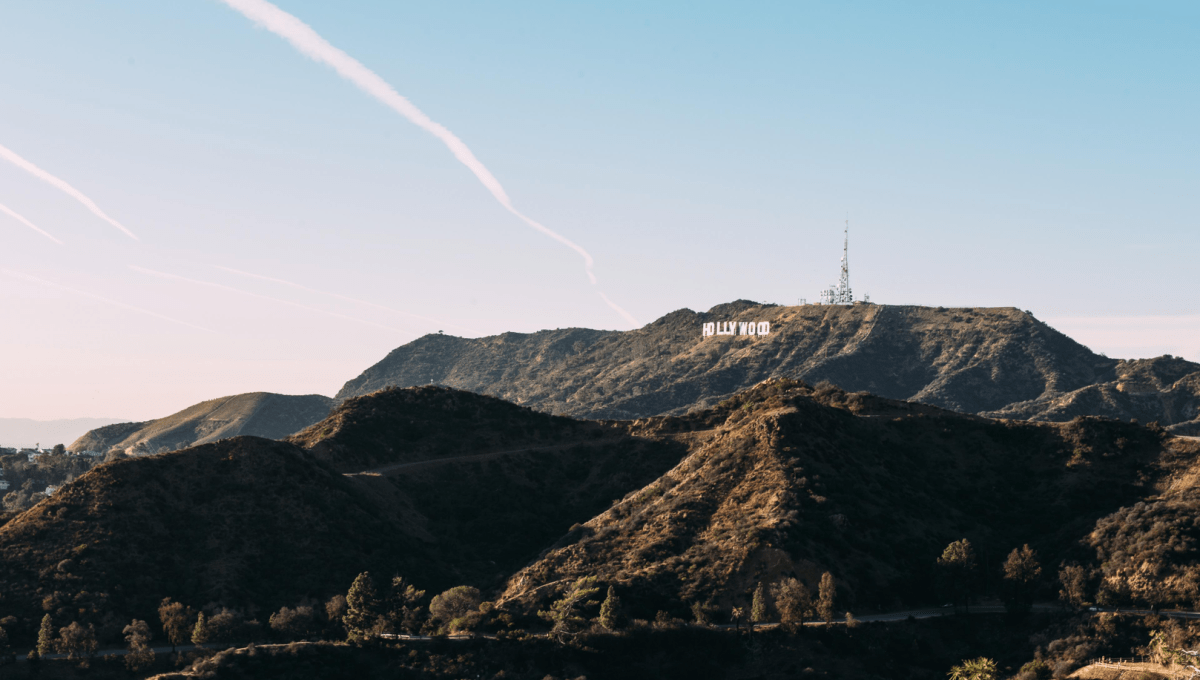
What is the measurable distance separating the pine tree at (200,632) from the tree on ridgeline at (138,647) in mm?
4082

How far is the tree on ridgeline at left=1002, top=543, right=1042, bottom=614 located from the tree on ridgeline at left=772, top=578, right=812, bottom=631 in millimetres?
21156

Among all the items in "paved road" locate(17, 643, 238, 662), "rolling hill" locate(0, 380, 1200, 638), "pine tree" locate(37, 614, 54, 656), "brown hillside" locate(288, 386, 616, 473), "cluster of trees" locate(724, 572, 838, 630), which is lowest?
"paved road" locate(17, 643, 238, 662)

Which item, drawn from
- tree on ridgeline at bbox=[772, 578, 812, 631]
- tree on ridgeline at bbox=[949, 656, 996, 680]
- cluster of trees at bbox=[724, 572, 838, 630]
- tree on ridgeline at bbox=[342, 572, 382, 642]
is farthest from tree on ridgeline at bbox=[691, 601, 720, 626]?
tree on ridgeline at bbox=[342, 572, 382, 642]

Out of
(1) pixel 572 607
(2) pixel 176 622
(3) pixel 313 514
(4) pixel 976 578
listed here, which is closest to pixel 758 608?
(1) pixel 572 607

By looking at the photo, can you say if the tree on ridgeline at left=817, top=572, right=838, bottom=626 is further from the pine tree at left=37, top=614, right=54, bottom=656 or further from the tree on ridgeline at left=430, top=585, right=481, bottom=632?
the pine tree at left=37, top=614, right=54, bottom=656

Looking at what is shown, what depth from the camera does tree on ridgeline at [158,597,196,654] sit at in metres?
99.3

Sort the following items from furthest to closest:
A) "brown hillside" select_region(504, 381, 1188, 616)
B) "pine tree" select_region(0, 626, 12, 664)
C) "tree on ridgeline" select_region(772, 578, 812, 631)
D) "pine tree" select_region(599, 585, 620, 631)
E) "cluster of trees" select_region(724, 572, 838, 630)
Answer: "brown hillside" select_region(504, 381, 1188, 616) < "pine tree" select_region(0, 626, 12, 664) < "pine tree" select_region(599, 585, 620, 631) < "cluster of trees" select_region(724, 572, 838, 630) < "tree on ridgeline" select_region(772, 578, 812, 631)

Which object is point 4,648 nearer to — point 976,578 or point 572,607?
point 572,607

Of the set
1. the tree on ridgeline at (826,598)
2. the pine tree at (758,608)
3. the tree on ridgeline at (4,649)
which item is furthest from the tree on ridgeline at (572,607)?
the tree on ridgeline at (4,649)

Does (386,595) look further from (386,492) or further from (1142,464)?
(1142,464)

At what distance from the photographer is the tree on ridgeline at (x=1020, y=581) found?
98.7 m

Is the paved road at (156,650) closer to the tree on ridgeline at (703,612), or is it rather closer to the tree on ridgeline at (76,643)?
the tree on ridgeline at (76,643)

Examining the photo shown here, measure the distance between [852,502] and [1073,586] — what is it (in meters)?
25.3

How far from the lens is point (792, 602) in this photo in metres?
93.3
